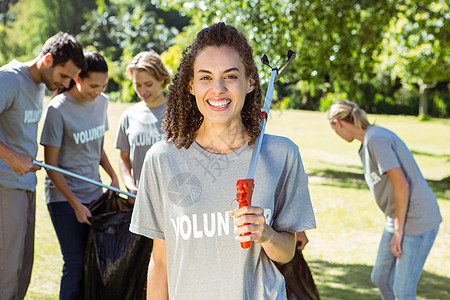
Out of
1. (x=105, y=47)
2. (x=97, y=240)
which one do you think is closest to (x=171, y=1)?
(x=97, y=240)

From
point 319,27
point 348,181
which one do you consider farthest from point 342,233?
point 348,181

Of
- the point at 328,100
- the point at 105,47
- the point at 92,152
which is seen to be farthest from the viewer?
the point at 105,47

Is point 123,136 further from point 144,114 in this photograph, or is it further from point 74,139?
point 74,139

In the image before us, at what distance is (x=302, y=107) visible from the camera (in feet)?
115

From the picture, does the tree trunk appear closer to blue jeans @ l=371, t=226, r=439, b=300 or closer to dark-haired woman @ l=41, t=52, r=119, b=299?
blue jeans @ l=371, t=226, r=439, b=300

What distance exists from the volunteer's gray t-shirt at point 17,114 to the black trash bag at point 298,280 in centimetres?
167

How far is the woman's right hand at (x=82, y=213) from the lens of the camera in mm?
3782

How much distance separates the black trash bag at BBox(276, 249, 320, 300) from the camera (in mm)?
3633

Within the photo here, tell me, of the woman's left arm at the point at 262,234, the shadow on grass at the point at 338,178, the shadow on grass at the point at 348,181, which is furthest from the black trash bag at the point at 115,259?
the shadow on grass at the point at 338,178

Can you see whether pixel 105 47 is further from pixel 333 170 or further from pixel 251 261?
pixel 251 261

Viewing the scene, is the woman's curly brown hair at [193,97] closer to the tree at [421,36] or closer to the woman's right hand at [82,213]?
the woman's right hand at [82,213]

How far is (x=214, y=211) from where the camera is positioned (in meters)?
2.01

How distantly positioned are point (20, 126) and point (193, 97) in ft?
5.73

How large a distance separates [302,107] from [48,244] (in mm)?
28638
